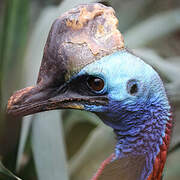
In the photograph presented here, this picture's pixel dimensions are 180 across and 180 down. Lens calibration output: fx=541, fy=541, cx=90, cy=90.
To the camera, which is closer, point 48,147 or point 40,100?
point 40,100

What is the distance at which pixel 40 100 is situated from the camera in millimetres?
1023

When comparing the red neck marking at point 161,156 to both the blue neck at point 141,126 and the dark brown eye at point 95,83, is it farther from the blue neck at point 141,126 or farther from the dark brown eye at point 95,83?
the dark brown eye at point 95,83

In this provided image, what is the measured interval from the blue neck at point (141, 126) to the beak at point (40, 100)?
0.08m

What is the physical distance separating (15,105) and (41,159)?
0.38m

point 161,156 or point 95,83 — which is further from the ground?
point 95,83

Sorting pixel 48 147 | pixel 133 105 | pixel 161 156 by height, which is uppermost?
pixel 133 105

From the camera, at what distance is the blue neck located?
3.47ft

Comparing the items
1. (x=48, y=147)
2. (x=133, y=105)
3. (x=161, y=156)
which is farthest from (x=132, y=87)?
(x=48, y=147)

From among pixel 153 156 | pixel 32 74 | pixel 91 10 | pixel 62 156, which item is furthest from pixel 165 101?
pixel 32 74

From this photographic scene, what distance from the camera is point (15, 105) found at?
1028mm

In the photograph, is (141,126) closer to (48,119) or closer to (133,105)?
(133,105)

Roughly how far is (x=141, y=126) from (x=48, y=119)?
42 centimetres

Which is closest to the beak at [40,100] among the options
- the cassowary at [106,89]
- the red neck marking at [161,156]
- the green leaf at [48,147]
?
the cassowary at [106,89]

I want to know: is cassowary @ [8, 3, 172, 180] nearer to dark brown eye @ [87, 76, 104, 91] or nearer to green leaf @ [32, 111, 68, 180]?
dark brown eye @ [87, 76, 104, 91]
